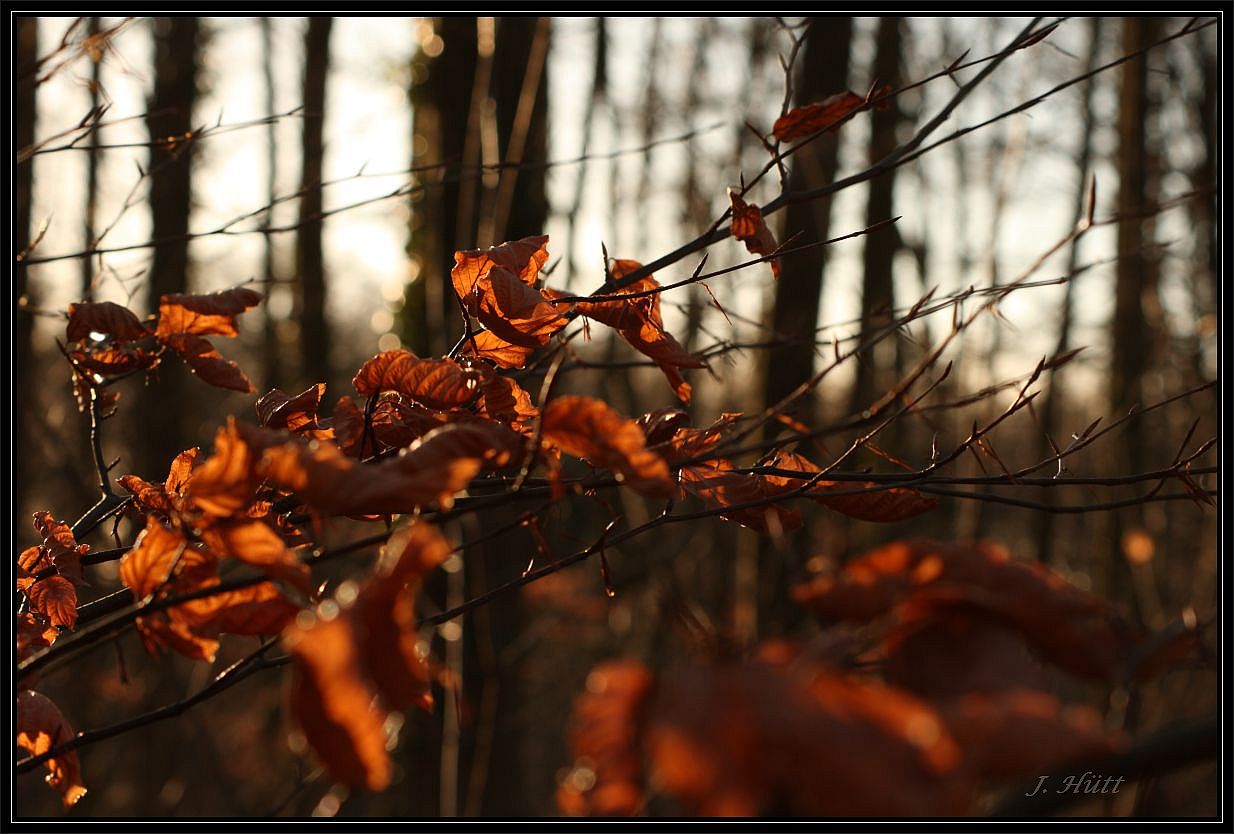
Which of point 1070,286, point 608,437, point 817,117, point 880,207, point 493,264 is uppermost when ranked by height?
point 880,207

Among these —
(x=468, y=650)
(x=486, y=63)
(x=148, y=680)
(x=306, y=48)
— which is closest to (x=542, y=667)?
(x=148, y=680)

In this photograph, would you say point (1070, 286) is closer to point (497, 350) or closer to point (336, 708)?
point (497, 350)

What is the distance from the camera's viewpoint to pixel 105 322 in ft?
4.58

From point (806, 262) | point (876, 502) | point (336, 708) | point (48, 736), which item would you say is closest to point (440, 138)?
point (806, 262)

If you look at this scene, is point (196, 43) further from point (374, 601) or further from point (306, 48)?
point (374, 601)

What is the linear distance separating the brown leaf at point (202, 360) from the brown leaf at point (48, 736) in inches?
19.8

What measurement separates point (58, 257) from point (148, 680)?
535 centimetres

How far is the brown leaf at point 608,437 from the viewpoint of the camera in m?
0.87

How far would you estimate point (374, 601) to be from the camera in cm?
69

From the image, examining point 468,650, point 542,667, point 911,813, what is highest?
point 911,813

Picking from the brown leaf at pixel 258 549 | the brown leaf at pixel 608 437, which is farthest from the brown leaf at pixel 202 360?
the brown leaf at pixel 608 437

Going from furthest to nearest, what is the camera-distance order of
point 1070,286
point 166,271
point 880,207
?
point 1070,286, point 166,271, point 880,207

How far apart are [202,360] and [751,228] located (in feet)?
2.88

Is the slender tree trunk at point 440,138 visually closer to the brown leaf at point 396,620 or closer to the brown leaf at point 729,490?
the brown leaf at point 729,490
